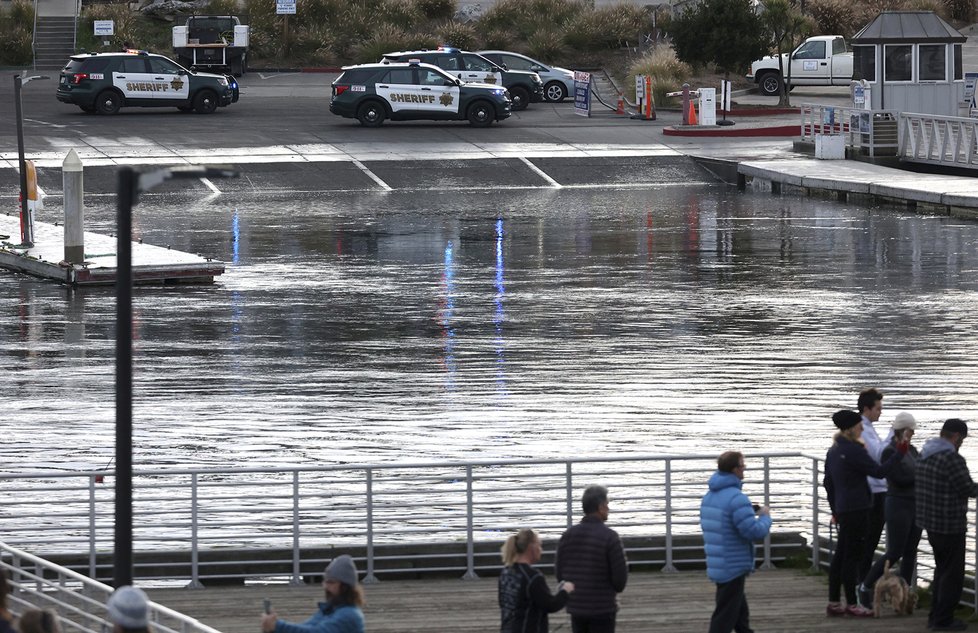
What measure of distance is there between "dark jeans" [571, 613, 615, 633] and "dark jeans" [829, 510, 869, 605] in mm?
2099

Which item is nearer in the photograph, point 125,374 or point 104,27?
point 125,374

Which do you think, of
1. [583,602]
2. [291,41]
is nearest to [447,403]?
[583,602]

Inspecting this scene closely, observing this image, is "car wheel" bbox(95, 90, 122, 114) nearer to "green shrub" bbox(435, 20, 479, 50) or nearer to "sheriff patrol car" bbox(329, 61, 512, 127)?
"sheriff patrol car" bbox(329, 61, 512, 127)

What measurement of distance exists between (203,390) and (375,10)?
45.3 meters

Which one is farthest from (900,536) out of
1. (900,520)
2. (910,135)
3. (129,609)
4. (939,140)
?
(939,140)

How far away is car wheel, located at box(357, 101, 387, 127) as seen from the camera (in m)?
44.9

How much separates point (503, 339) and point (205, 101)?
2962 centimetres

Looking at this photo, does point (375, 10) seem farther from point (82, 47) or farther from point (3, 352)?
point (3, 352)

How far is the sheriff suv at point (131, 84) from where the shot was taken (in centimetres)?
4566

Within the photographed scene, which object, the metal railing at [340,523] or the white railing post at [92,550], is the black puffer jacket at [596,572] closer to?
the metal railing at [340,523]

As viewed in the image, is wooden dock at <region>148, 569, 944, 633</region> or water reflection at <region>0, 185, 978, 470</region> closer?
wooden dock at <region>148, 569, 944, 633</region>

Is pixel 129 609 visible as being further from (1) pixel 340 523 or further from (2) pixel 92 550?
(1) pixel 340 523

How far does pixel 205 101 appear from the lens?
4744cm

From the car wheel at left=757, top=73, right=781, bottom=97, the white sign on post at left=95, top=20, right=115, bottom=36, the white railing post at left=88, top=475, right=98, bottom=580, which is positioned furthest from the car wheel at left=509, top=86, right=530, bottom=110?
the white railing post at left=88, top=475, right=98, bottom=580
